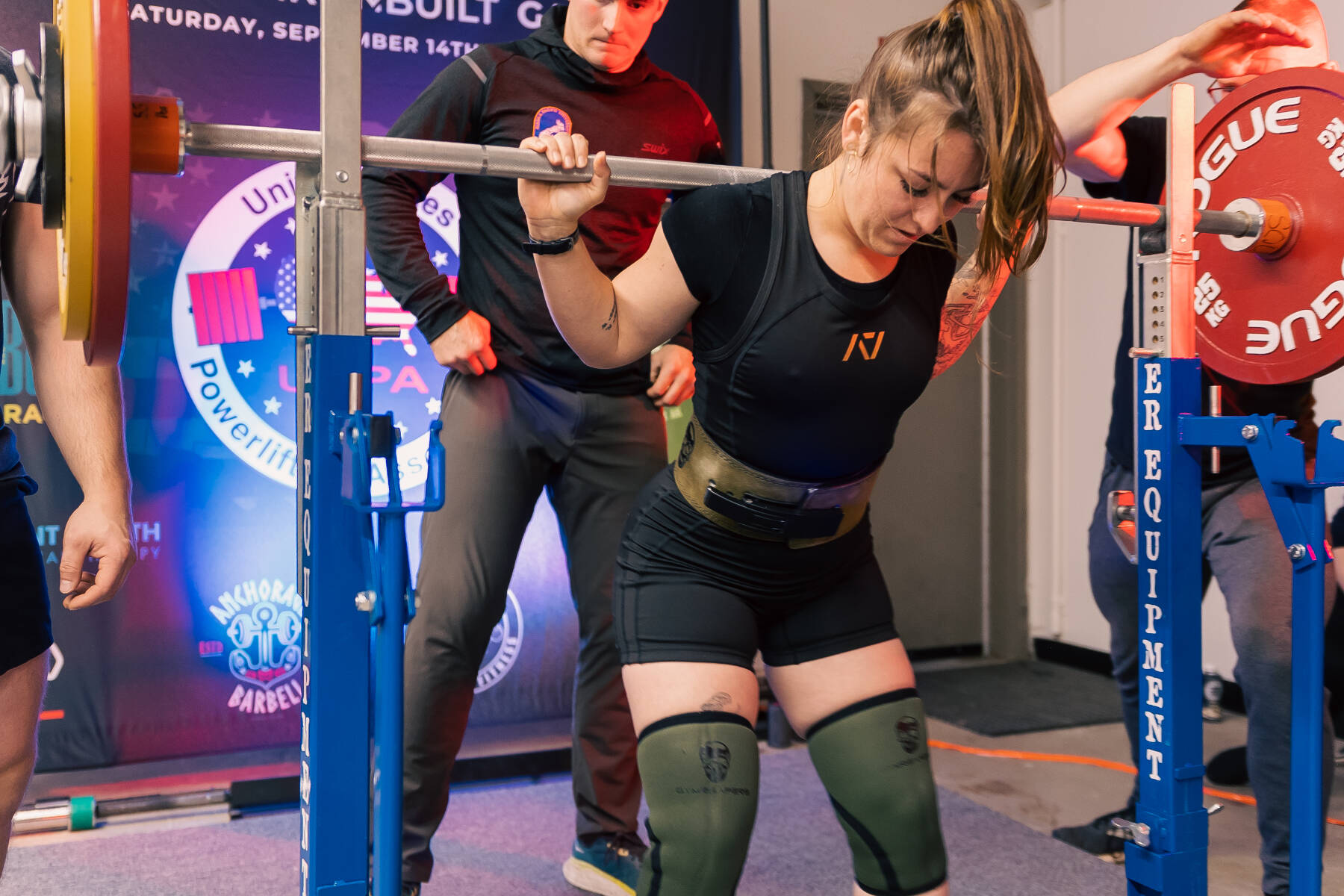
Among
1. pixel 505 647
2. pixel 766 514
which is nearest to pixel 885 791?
pixel 766 514

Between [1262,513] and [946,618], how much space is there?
8.75ft

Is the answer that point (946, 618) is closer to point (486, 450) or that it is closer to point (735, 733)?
point (486, 450)

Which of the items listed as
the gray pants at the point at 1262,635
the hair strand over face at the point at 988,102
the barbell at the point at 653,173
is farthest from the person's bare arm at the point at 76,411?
the gray pants at the point at 1262,635

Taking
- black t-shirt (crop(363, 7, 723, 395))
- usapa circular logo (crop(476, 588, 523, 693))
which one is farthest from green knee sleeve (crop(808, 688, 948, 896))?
usapa circular logo (crop(476, 588, 523, 693))

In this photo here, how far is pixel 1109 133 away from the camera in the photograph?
220 centimetres

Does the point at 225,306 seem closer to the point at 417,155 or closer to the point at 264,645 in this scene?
the point at 264,645

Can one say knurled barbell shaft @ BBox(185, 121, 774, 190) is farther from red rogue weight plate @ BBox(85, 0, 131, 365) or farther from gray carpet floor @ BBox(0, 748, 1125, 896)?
gray carpet floor @ BBox(0, 748, 1125, 896)

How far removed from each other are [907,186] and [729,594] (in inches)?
21.0

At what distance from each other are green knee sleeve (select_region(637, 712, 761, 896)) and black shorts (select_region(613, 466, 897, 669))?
0.10 metres

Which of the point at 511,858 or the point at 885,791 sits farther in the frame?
the point at 511,858

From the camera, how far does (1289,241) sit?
5.96 feet

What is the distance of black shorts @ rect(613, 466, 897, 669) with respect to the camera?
1.38m

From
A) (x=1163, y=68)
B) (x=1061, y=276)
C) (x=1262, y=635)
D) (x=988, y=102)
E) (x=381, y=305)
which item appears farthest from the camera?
(x=1061, y=276)

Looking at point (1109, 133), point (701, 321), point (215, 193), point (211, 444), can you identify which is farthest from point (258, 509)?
point (1109, 133)
